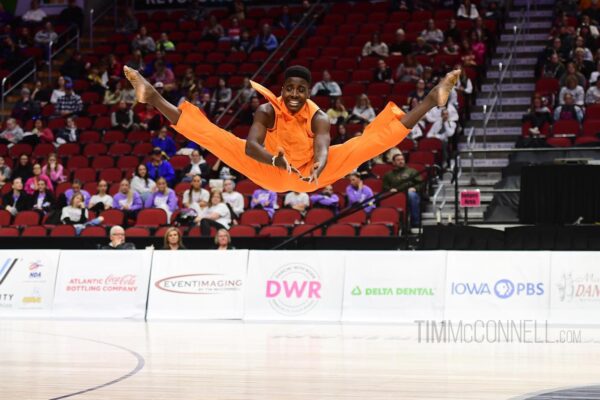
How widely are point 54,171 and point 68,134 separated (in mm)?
2005

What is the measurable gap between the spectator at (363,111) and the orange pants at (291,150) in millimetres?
9620

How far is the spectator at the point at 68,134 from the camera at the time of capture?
806 inches

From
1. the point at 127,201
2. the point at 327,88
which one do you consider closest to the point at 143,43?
the point at 327,88

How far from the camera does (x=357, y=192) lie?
16.1 meters

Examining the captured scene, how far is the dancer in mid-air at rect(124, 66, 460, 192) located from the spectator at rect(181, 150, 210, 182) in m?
9.08

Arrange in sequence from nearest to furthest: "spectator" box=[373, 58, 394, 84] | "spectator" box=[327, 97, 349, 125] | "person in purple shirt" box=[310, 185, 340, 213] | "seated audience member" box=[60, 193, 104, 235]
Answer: "person in purple shirt" box=[310, 185, 340, 213]
"seated audience member" box=[60, 193, 104, 235]
"spectator" box=[327, 97, 349, 125]
"spectator" box=[373, 58, 394, 84]

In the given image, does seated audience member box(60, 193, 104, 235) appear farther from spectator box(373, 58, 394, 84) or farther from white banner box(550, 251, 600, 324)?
white banner box(550, 251, 600, 324)

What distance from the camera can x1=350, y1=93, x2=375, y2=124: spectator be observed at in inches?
719

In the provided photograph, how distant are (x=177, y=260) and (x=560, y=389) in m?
7.44

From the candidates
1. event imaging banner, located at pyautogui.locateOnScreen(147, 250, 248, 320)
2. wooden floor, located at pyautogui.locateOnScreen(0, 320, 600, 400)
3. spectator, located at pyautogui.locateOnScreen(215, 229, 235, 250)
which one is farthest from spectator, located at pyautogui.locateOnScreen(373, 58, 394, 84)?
wooden floor, located at pyautogui.locateOnScreen(0, 320, 600, 400)

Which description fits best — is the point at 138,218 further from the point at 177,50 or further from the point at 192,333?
the point at 177,50

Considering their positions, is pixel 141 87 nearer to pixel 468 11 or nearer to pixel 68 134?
pixel 68 134

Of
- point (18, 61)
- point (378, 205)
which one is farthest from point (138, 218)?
point (18, 61)

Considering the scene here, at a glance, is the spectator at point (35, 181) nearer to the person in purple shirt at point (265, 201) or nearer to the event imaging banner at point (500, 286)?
the person in purple shirt at point (265, 201)
